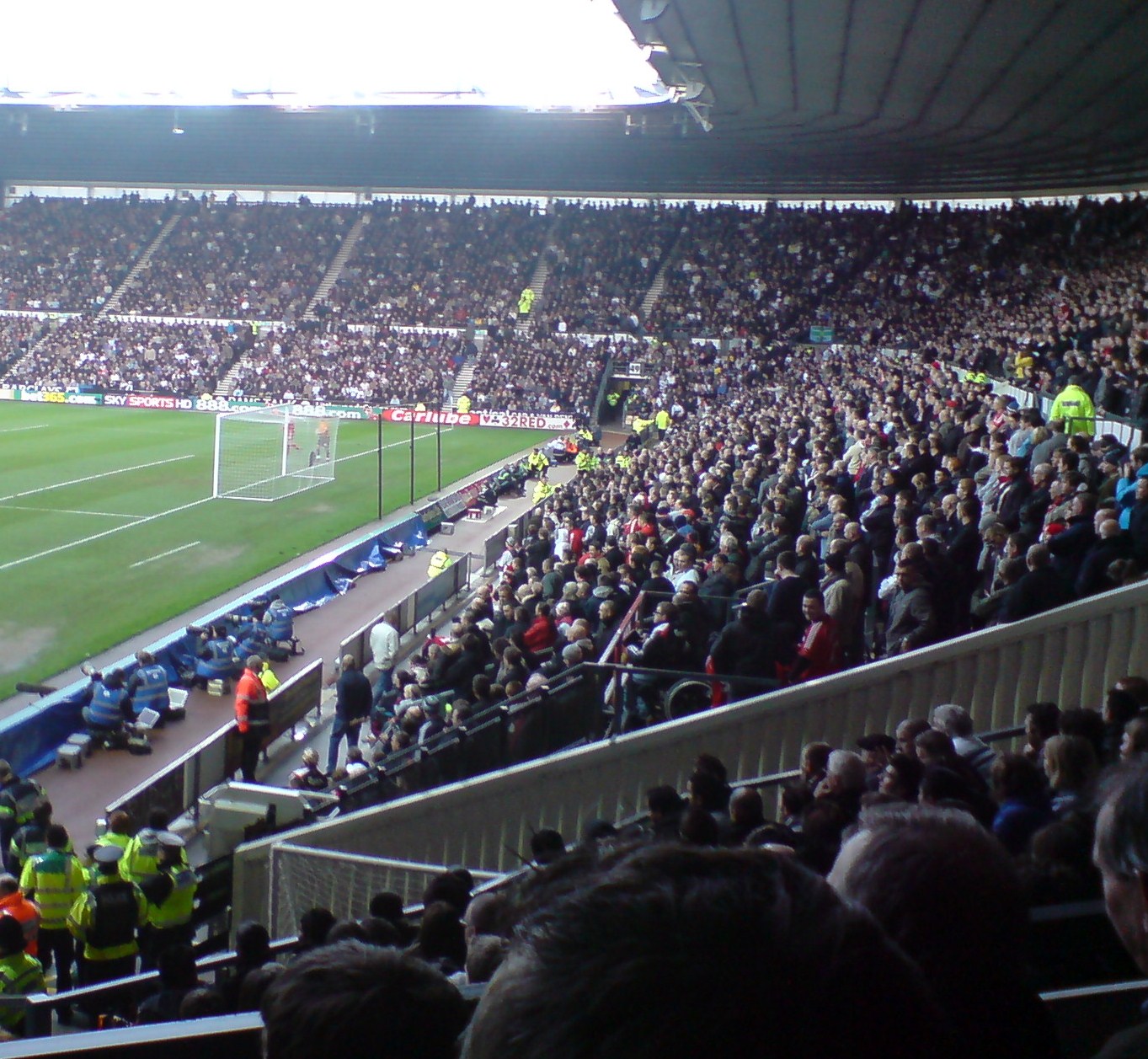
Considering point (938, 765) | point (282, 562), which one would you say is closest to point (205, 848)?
point (938, 765)

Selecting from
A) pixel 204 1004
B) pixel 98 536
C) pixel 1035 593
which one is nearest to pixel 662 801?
pixel 204 1004

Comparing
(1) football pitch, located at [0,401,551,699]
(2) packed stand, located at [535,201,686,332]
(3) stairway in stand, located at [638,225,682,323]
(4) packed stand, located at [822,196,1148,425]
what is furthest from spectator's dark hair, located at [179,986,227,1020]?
(3) stairway in stand, located at [638,225,682,323]

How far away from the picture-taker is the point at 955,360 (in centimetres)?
2648

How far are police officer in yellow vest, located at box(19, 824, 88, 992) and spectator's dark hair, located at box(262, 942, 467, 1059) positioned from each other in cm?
691

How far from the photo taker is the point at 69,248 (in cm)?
6153

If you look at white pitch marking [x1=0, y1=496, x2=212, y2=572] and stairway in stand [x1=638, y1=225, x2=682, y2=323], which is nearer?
white pitch marking [x1=0, y1=496, x2=212, y2=572]

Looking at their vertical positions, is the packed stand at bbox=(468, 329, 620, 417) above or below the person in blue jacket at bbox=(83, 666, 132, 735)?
above

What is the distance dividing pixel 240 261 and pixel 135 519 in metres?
38.5

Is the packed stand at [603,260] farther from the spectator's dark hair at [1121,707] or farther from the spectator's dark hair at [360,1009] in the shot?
the spectator's dark hair at [360,1009]

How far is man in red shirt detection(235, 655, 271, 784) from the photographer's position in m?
12.2

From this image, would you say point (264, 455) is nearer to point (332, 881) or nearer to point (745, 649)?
point (745, 649)

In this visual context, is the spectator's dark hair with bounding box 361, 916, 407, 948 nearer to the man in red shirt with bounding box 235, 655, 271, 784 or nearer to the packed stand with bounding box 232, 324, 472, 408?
the man in red shirt with bounding box 235, 655, 271, 784

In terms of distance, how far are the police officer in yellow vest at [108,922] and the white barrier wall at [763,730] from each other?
1.08 metres

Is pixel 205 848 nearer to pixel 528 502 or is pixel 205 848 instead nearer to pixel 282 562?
pixel 282 562
